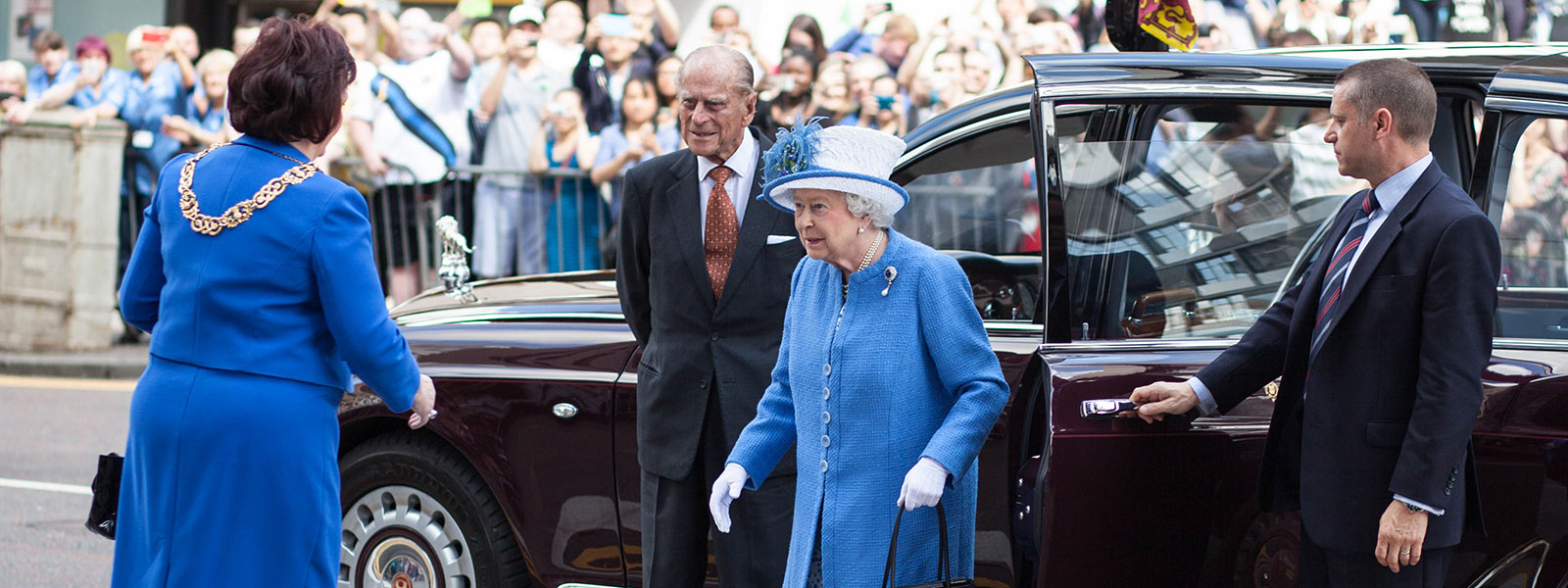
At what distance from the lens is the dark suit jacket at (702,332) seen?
13.6 feet

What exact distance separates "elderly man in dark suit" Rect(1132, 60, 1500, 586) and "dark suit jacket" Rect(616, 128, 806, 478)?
→ 1.39m

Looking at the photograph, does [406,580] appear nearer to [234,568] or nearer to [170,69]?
[234,568]

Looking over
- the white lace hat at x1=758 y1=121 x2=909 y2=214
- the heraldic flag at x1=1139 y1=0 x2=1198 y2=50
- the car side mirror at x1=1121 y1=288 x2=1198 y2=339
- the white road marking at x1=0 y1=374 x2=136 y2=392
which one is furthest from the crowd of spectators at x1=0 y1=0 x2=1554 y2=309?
the white lace hat at x1=758 y1=121 x2=909 y2=214

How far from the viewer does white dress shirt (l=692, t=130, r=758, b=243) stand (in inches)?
169

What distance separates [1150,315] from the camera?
3.93 metres

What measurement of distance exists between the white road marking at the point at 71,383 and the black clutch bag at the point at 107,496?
7.97 metres

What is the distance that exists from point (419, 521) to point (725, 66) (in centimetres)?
165

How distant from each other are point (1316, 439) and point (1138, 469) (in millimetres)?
428

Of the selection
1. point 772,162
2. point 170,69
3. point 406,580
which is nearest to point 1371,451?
point 772,162

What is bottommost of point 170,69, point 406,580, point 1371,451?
point 406,580

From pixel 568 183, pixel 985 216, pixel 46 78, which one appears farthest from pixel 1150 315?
pixel 46 78

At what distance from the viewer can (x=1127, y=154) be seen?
3.94 m

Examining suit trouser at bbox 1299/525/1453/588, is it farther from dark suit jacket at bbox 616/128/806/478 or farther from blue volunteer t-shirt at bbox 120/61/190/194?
blue volunteer t-shirt at bbox 120/61/190/194

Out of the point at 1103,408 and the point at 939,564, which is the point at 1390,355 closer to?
the point at 1103,408
